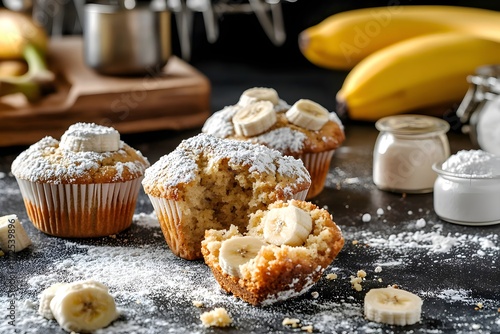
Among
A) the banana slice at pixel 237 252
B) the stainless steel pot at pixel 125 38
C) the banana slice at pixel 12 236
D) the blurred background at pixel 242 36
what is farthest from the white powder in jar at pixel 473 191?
the blurred background at pixel 242 36

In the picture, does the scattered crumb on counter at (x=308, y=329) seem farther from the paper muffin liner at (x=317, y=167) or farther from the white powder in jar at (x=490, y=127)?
the white powder in jar at (x=490, y=127)

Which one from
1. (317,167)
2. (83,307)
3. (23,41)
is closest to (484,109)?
(317,167)

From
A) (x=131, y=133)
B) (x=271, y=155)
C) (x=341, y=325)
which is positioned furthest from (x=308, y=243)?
(x=131, y=133)

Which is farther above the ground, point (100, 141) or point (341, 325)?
point (100, 141)

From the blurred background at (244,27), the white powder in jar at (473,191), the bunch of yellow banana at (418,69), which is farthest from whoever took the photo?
the blurred background at (244,27)

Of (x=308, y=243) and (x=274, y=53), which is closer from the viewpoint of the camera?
(x=308, y=243)

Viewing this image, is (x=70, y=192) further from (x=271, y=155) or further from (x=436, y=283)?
(x=436, y=283)
